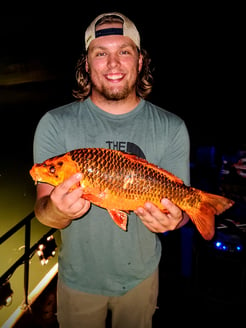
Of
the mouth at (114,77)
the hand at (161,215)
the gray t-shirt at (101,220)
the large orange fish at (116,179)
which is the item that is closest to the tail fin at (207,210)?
the large orange fish at (116,179)

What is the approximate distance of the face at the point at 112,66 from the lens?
1969mm

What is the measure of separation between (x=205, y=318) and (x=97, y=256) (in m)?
2.25

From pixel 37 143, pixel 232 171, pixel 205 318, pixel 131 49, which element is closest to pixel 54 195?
pixel 37 143

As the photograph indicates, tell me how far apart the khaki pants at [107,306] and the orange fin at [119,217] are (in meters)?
0.60

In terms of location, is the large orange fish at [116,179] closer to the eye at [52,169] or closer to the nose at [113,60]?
the eye at [52,169]

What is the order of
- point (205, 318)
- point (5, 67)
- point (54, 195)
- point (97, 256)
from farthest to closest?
point (5, 67)
point (205, 318)
point (97, 256)
point (54, 195)

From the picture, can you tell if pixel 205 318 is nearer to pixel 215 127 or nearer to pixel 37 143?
pixel 37 143

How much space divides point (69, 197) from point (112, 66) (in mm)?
1064

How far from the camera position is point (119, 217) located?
179cm

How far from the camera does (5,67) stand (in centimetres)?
9112

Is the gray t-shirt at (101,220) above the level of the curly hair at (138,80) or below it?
below

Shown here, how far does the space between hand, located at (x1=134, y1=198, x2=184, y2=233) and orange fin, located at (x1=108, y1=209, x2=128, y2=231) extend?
0.12 m

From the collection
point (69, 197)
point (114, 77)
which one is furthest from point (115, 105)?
point (69, 197)

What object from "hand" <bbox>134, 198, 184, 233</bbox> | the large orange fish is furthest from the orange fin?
"hand" <bbox>134, 198, 184, 233</bbox>
